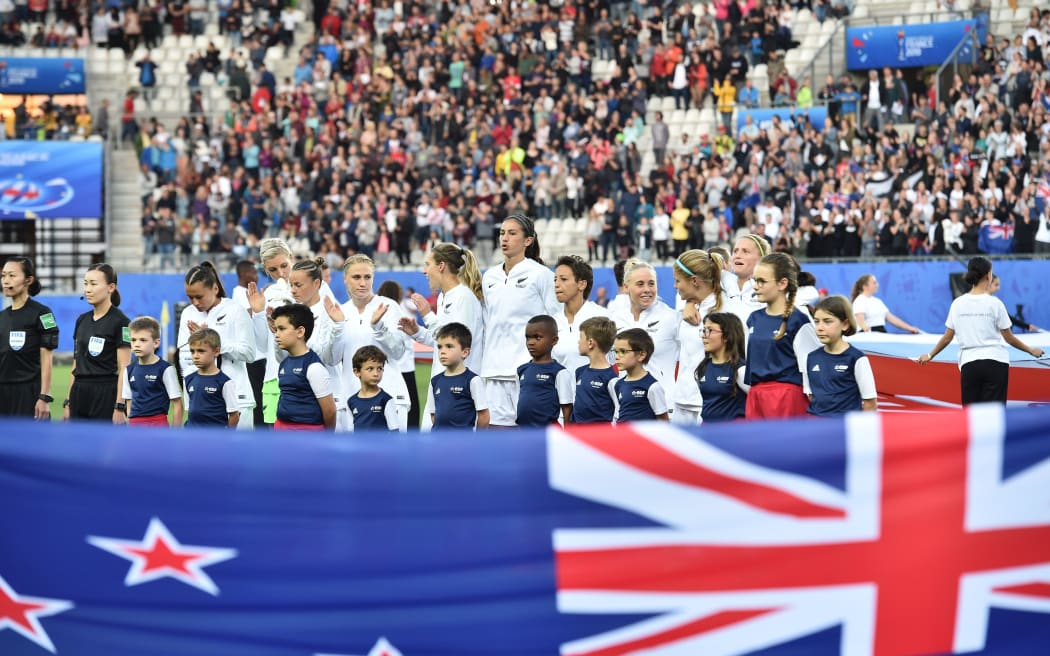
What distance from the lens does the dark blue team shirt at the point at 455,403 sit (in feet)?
29.6

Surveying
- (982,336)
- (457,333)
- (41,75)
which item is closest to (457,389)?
(457,333)

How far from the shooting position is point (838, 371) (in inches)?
321

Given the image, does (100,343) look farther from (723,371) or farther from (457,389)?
(723,371)

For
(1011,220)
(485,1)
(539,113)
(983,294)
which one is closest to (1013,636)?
(983,294)

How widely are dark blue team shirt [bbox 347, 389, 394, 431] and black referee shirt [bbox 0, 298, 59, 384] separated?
2.48m

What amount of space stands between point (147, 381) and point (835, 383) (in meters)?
4.53

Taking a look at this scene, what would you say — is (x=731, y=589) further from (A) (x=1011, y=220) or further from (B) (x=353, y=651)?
(A) (x=1011, y=220)

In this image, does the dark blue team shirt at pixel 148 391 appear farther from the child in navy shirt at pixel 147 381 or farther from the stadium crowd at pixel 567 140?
the stadium crowd at pixel 567 140

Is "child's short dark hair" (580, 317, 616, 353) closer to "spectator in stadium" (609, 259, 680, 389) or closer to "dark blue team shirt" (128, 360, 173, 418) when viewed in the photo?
"spectator in stadium" (609, 259, 680, 389)

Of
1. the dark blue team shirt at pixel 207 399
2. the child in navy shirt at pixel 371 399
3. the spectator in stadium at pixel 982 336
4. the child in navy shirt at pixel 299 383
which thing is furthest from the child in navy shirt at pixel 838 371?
the dark blue team shirt at pixel 207 399

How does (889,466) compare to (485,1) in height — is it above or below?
below

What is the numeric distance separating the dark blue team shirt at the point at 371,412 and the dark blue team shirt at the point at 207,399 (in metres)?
0.92

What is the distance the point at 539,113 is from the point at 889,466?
2686 cm

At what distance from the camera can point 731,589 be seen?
170 inches
